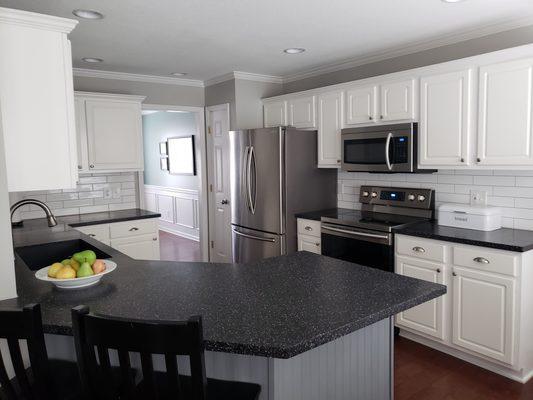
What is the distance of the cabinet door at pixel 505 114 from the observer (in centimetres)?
268

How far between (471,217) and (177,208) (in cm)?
545

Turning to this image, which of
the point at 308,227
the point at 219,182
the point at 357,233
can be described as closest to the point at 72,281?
the point at 357,233

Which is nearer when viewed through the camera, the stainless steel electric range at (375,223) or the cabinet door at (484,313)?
the cabinet door at (484,313)

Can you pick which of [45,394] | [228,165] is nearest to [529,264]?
[45,394]

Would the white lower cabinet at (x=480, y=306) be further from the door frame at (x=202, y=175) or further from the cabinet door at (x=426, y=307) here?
the door frame at (x=202, y=175)

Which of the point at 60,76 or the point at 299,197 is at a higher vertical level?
the point at 60,76

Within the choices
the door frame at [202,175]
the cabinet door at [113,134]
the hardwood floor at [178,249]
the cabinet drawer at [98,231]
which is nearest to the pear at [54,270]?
the cabinet drawer at [98,231]

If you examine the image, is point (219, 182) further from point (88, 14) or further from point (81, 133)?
point (88, 14)

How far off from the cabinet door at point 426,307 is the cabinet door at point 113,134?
278cm

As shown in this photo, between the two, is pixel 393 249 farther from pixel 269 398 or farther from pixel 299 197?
pixel 269 398

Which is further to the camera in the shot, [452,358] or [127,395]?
[452,358]

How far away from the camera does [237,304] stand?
163 cm

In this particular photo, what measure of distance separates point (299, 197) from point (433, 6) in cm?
199

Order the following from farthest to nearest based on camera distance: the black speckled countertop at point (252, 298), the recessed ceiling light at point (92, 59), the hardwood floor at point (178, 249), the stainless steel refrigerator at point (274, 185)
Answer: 1. the hardwood floor at point (178, 249)
2. the stainless steel refrigerator at point (274, 185)
3. the recessed ceiling light at point (92, 59)
4. the black speckled countertop at point (252, 298)
